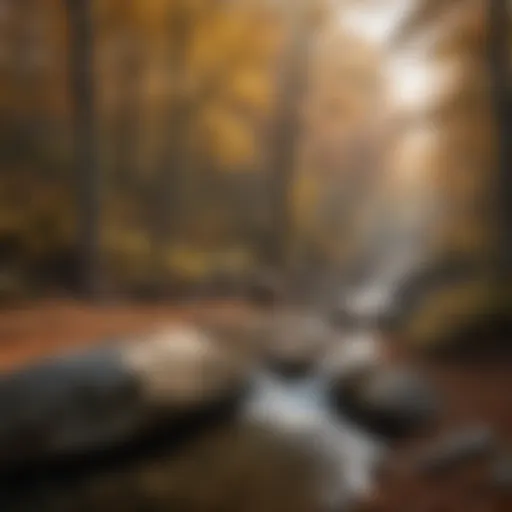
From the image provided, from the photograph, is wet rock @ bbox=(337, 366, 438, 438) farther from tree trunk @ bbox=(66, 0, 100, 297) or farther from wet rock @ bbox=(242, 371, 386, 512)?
tree trunk @ bbox=(66, 0, 100, 297)

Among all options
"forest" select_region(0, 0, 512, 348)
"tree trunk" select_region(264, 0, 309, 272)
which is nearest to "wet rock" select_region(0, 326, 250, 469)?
"forest" select_region(0, 0, 512, 348)

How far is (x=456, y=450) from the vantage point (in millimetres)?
1931

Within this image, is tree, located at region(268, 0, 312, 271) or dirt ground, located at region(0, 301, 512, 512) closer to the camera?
dirt ground, located at region(0, 301, 512, 512)

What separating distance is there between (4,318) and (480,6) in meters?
1.27

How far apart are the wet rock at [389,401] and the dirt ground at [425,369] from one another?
0.03m

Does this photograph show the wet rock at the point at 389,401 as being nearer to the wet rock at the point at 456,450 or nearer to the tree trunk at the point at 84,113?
the wet rock at the point at 456,450

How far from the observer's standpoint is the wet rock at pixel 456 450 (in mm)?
1916

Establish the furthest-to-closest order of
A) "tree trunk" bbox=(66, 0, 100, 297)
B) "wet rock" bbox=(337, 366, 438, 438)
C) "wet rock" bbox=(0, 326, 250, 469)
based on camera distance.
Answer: "tree trunk" bbox=(66, 0, 100, 297) < "wet rock" bbox=(337, 366, 438, 438) < "wet rock" bbox=(0, 326, 250, 469)

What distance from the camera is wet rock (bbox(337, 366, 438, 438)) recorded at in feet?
6.48

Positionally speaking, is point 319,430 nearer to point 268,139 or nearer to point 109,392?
point 109,392

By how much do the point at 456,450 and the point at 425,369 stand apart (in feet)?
0.64

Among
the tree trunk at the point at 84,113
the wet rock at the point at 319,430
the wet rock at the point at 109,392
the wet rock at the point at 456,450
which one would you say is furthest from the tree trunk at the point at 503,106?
the tree trunk at the point at 84,113

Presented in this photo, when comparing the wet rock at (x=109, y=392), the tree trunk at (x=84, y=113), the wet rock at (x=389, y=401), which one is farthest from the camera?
the tree trunk at (x=84, y=113)

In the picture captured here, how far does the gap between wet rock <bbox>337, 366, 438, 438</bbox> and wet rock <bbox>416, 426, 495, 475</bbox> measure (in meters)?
0.06
